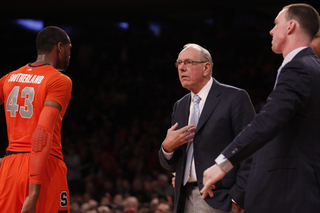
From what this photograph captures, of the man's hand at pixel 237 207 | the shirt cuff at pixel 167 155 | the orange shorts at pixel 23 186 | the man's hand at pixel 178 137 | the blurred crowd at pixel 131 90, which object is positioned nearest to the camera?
the orange shorts at pixel 23 186

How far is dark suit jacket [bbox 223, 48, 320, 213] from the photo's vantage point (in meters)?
1.72

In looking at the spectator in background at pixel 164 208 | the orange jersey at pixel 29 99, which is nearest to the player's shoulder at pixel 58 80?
A: the orange jersey at pixel 29 99

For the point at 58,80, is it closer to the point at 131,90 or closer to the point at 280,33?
the point at 280,33

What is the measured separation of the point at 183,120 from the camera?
287 centimetres

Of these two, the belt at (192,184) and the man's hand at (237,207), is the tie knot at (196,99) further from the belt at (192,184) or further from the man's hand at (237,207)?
the man's hand at (237,207)

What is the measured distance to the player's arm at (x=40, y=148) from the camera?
7.20 feet

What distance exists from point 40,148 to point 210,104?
1240mm

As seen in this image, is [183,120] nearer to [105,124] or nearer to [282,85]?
[282,85]

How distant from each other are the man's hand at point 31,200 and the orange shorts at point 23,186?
0.33 ft

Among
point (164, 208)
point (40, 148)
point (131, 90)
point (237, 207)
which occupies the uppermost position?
point (40, 148)

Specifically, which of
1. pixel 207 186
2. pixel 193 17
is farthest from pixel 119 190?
pixel 193 17

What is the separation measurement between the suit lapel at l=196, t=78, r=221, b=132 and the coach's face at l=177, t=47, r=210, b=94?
13 cm

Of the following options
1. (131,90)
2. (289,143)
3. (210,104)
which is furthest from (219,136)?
(131,90)

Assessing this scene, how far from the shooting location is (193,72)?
2877mm
